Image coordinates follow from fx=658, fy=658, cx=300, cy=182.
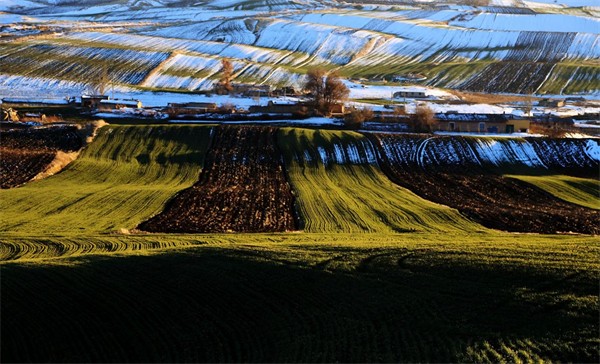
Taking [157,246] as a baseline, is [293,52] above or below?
above

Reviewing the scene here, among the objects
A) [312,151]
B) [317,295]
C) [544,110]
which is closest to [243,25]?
[544,110]

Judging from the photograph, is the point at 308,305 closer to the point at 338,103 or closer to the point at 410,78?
the point at 338,103

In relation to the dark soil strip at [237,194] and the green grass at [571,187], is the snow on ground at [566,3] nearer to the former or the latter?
A: the green grass at [571,187]

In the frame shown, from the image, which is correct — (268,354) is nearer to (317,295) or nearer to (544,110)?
(317,295)

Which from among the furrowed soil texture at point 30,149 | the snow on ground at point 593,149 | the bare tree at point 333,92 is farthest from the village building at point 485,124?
the furrowed soil texture at point 30,149

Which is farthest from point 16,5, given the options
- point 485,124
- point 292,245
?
point 292,245
